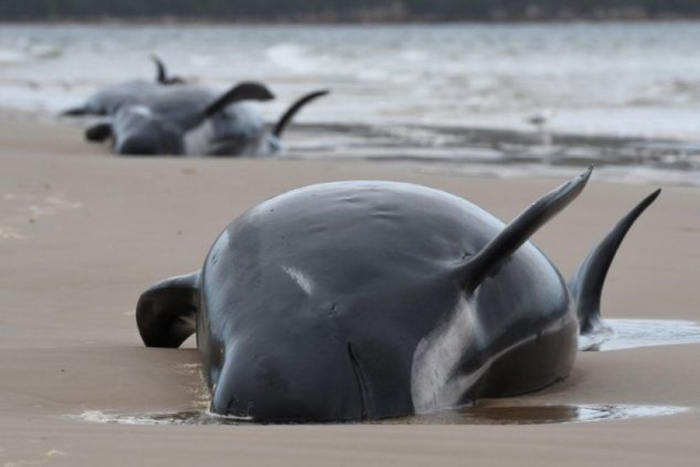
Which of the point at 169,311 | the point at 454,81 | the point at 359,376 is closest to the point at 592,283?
the point at 169,311

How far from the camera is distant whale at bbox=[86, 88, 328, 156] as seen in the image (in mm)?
12430

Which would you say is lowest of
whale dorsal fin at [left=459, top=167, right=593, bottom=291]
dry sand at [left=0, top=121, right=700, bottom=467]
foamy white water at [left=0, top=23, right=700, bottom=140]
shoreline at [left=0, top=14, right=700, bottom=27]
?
shoreline at [left=0, top=14, right=700, bottom=27]

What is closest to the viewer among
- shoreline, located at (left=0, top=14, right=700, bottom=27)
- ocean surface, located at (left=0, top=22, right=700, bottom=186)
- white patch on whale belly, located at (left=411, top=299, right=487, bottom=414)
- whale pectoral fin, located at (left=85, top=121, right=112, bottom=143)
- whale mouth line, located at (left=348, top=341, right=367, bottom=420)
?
whale mouth line, located at (left=348, top=341, right=367, bottom=420)

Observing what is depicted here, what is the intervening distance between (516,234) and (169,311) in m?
1.25

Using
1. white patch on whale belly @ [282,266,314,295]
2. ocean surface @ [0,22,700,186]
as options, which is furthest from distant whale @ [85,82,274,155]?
white patch on whale belly @ [282,266,314,295]

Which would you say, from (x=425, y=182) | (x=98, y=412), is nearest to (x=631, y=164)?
(x=425, y=182)

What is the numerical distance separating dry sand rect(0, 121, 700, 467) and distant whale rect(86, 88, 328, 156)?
1516mm

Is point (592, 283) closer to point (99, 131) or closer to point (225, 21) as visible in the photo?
point (99, 131)

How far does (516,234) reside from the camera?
4.10 metres

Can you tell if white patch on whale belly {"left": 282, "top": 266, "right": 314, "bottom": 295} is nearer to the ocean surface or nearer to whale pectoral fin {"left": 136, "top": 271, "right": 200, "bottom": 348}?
whale pectoral fin {"left": 136, "top": 271, "right": 200, "bottom": 348}

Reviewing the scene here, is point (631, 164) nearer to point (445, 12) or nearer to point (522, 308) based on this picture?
point (522, 308)

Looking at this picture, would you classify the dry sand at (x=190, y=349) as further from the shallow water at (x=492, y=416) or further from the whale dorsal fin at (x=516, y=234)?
the whale dorsal fin at (x=516, y=234)

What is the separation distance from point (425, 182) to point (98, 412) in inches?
219

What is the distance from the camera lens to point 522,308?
4.29 m
